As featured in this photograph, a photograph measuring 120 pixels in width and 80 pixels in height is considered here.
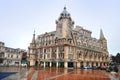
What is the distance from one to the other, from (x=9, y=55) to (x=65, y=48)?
143 ft

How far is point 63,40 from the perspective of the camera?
223 ft

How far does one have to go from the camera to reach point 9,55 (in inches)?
3669

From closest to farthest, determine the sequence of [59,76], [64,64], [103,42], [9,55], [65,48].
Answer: [59,76] → [64,64] → [65,48] → [9,55] → [103,42]

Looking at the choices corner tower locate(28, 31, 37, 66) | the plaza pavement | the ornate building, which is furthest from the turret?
the plaza pavement

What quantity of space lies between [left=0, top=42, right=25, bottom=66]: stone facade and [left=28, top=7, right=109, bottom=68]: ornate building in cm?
1880

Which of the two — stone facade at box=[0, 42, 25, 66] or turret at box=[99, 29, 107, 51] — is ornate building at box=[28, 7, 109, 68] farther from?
stone facade at box=[0, 42, 25, 66]

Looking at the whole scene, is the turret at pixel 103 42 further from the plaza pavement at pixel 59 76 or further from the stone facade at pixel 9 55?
the plaza pavement at pixel 59 76

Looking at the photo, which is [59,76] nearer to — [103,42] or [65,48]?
[65,48]

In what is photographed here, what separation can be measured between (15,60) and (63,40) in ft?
145

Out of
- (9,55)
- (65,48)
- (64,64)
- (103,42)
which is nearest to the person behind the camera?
(64,64)

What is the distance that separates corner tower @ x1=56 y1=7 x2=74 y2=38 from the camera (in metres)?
72.4

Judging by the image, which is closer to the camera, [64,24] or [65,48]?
[65,48]

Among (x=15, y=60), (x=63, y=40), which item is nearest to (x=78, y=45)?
(x=63, y=40)

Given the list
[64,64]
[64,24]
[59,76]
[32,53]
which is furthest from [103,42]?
[59,76]
